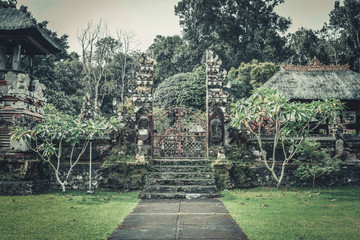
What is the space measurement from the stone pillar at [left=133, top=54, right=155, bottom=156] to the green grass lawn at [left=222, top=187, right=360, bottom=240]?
303 centimetres

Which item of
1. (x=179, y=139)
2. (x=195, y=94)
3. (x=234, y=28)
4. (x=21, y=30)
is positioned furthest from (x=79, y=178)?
(x=234, y=28)

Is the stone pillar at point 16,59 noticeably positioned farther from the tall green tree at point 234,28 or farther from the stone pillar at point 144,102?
the tall green tree at point 234,28

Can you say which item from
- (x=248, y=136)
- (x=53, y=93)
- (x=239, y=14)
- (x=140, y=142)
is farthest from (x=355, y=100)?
(x=239, y=14)

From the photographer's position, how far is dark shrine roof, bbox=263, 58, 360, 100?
685 inches

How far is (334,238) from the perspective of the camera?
4.26m

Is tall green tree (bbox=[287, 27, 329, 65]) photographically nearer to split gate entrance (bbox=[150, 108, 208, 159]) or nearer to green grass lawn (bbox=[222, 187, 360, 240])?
split gate entrance (bbox=[150, 108, 208, 159])

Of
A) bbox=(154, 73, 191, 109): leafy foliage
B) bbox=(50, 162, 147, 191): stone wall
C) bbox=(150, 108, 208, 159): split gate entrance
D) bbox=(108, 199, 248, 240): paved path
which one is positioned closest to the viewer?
bbox=(108, 199, 248, 240): paved path

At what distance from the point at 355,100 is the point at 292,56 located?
17410 millimetres

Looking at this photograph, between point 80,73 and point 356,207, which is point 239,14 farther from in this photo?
point 356,207

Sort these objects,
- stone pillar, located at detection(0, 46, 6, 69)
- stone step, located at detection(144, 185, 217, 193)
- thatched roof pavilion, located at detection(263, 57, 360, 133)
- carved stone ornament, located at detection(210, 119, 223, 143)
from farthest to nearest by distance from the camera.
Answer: thatched roof pavilion, located at detection(263, 57, 360, 133) → stone pillar, located at detection(0, 46, 6, 69) → carved stone ornament, located at detection(210, 119, 223, 143) → stone step, located at detection(144, 185, 217, 193)

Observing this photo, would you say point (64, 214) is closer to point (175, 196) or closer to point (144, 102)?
point (175, 196)

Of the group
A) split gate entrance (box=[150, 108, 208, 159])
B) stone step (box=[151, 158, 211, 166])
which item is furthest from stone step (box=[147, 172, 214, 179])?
split gate entrance (box=[150, 108, 208, 159])

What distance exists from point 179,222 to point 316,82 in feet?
53.9

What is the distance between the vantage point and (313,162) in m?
9.41
